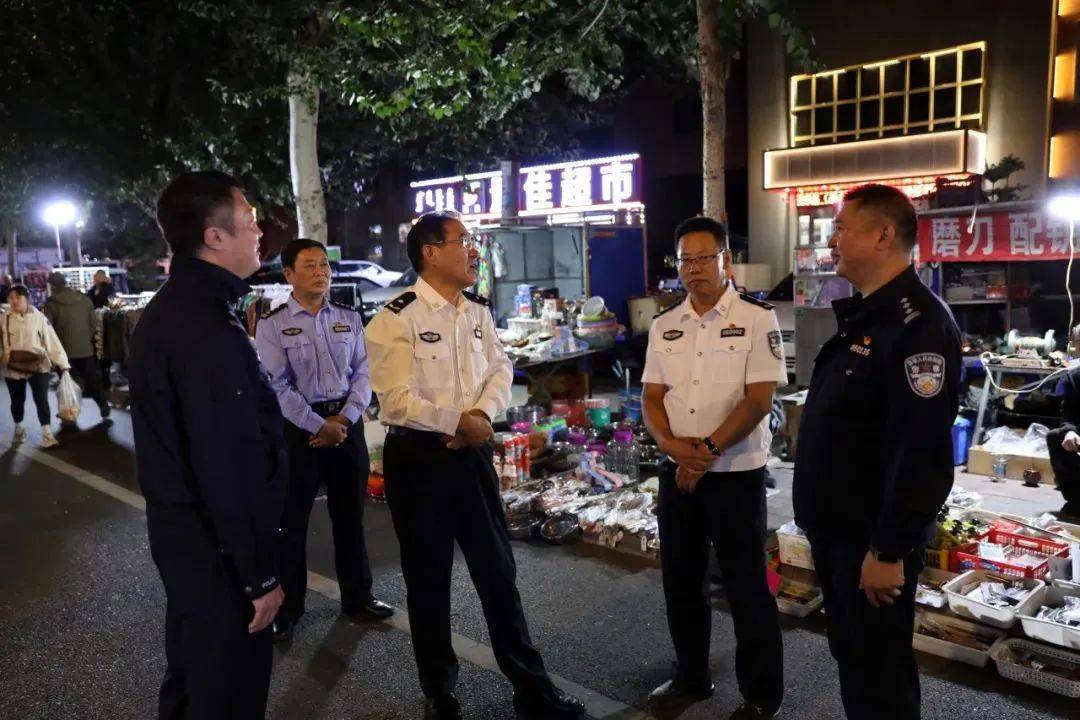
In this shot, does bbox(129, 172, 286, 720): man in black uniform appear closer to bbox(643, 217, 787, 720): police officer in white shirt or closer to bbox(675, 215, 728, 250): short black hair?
bbox(643, 217, 787, 720): police officer in white shirt

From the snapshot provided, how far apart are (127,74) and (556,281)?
29.7 feet

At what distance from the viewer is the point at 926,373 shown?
2.60 metres

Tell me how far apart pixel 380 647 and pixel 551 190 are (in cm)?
1319

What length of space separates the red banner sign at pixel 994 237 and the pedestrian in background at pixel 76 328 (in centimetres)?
1109

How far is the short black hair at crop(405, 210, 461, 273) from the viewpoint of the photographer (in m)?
3.66

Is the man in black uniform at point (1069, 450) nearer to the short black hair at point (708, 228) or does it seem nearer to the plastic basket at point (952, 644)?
the plastic basket at point (952, 644)

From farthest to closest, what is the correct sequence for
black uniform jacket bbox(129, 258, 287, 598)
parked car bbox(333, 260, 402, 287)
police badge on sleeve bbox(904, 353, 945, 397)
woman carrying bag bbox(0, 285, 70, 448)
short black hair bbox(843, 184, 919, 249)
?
parked car bbox(333, 260, 402, 287) < woman carrying bag bbox(0, 285, 70, 448) < short black hair bbox(843, 184, 919, 249) < police badge on sleeve bbox(904, 353, 945, 397) < black uniform jacket bbox(129, 258, 287, 598)

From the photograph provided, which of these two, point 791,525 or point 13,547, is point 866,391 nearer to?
point 791,525

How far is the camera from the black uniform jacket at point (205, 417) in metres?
2.48

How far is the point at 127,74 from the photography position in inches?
595

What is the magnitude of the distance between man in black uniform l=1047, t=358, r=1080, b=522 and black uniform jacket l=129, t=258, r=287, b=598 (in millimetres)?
6362

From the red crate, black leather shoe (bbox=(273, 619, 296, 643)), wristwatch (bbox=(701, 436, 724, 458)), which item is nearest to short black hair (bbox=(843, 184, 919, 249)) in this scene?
wristwatch (bbox=(701, 436, 724, 458))

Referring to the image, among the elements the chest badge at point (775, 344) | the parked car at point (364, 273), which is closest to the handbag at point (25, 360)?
the chest badge at point (775, 344)

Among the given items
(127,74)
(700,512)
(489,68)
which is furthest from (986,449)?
(127,74)
